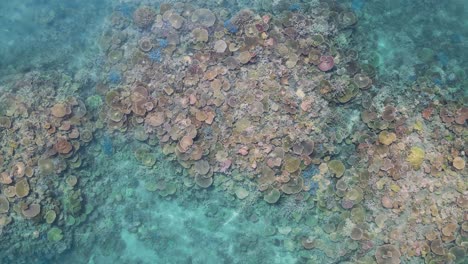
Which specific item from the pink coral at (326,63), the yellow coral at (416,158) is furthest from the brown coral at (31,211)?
the yellow coral at (416,158)

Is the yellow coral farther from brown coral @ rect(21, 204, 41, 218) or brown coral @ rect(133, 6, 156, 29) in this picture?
brown coral @ rect(21, 204, 41, 218)

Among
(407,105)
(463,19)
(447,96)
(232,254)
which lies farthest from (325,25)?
(232,254)

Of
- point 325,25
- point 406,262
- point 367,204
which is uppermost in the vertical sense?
point 325,25

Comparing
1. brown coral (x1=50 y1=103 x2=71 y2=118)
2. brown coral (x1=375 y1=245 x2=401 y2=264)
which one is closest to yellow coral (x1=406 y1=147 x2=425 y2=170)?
brown coral (x1=375 y1=245 x2=401 y2=264)

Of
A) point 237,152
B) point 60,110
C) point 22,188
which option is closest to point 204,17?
point 237,152

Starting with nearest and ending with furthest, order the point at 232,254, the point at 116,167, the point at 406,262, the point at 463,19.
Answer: the point at 406,262 → the point at 232,254 → the point at 116,167 → the point at 463,19

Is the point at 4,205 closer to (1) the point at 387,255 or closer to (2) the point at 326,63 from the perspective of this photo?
(2) the point at 326,63

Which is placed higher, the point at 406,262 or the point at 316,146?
the point at 316,146

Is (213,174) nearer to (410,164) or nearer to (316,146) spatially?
(316,146)
